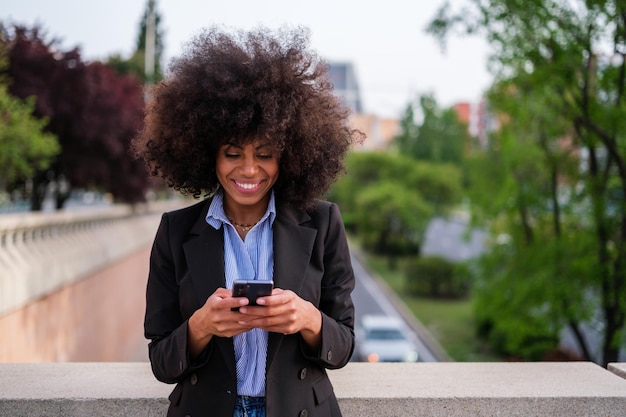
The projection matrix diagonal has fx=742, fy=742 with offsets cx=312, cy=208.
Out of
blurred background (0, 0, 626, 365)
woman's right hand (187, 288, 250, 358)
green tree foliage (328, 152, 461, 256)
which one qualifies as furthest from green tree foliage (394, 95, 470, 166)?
woman's right hand (187, 288, 250, 358)

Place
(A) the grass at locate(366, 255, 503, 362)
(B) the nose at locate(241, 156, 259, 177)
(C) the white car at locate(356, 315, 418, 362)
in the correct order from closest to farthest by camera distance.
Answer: (B) the nose at locate(241, 156, 259, 177)
(C) the white car at locate(356, 315, 418, 362)
(A) the grass at locate(366, 255, 503, 362)

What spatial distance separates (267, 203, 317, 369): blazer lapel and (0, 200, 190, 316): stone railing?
806 cm

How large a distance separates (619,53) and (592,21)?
658 mm

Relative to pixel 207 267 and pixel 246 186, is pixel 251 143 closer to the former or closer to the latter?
pixel 246 186

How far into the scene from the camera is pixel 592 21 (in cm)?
1102

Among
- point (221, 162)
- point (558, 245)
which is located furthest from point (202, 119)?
point (558, 245)

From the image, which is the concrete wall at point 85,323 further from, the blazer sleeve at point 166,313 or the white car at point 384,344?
the blazer sleeve at point 166,313

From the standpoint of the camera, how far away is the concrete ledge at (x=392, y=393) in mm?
2965

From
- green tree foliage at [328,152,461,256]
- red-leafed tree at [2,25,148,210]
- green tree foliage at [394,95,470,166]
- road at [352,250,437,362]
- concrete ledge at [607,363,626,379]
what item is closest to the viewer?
concrete ledge at [607,363,626,379]

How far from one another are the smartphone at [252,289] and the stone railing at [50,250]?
8372 millimetres

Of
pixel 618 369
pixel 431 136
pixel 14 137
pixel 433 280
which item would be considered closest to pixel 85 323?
pixel 14 137

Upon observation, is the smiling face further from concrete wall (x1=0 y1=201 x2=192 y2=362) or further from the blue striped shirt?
concrete wall (x1=0 y1=201 x2=192 y2=362)

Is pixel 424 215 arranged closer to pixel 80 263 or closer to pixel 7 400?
pixel 80 263

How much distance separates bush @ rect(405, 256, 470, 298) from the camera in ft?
A: 106
